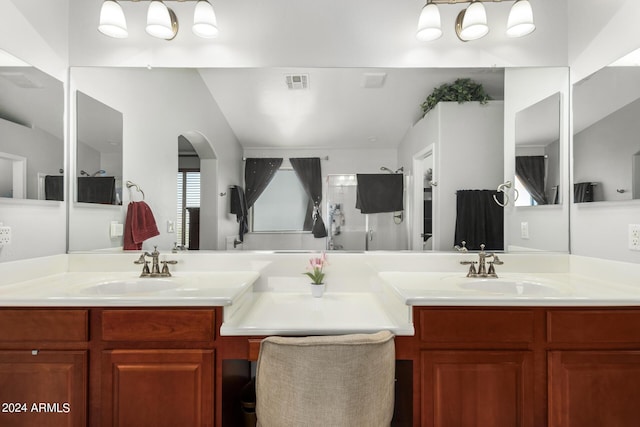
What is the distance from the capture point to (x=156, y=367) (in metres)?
1.26

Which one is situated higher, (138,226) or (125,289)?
(138,226)

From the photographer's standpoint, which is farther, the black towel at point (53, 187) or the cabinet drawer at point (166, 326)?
the black towel at point (53, 187)

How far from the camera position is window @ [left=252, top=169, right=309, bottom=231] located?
1.85 metres

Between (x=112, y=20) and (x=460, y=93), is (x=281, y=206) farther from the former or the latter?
(x=112, y=20)

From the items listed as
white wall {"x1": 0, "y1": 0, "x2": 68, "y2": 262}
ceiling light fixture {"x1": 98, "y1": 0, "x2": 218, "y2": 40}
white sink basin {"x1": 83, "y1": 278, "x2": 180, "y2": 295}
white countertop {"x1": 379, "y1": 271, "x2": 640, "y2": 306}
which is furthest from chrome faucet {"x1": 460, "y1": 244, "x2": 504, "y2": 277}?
white wall {"x1": 0, "y1": 0, "x2": 68, "y2": 262}

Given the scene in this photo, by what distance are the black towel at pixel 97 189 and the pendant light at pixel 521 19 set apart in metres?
2.32

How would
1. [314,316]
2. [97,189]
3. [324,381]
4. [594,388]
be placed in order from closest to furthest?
[324,381]
[594,388]
[314,316]
[97,189]

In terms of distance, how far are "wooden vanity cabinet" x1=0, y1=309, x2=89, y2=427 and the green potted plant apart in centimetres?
199

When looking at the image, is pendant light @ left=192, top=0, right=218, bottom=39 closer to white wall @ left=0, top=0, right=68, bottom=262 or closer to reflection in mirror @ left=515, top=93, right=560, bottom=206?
white wall @ left=0, top=0, right=68, bottom=262

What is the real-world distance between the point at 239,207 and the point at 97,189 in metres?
0.80

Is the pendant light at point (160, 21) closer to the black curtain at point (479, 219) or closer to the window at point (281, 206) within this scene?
the window at point (281, 206)

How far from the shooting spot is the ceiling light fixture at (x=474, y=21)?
66.3 inches

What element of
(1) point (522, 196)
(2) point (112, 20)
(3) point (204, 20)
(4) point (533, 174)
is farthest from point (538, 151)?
(2) point (112, 20)

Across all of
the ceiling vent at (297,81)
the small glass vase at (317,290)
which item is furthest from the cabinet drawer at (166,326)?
the ceiling vent at (297,81)
